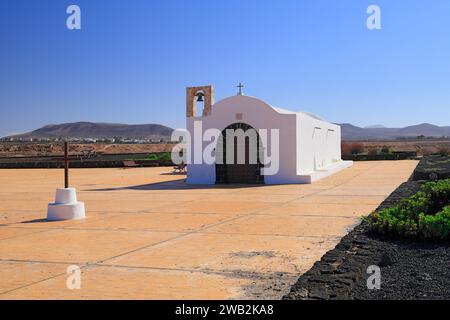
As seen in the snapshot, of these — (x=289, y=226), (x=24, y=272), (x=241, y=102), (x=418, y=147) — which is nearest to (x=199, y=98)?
(x=241, y=102)

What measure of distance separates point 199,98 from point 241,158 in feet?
10.5

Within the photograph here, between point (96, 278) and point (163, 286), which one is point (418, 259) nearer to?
point (163, 286)

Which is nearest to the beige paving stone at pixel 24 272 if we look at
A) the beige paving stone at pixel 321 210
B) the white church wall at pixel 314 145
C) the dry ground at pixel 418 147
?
the beige paving stone at pixel 321 210

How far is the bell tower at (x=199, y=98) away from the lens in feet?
66.9

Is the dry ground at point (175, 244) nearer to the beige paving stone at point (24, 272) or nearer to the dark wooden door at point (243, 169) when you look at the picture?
the beige paving stone at point (24, 272)

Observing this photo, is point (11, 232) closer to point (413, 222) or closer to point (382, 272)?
point (382, 272)

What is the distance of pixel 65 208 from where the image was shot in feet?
34.2

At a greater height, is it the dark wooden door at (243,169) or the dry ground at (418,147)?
the dry ground at (418,147)

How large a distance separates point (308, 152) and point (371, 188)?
5.28 meters

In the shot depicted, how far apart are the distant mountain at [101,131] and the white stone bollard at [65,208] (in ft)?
521

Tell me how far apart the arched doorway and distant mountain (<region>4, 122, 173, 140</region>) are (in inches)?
5918

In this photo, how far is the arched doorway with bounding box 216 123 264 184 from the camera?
19.0 m

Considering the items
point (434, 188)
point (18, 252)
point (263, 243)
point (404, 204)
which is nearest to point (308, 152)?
point (434, 188)

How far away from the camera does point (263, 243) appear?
763 cm
